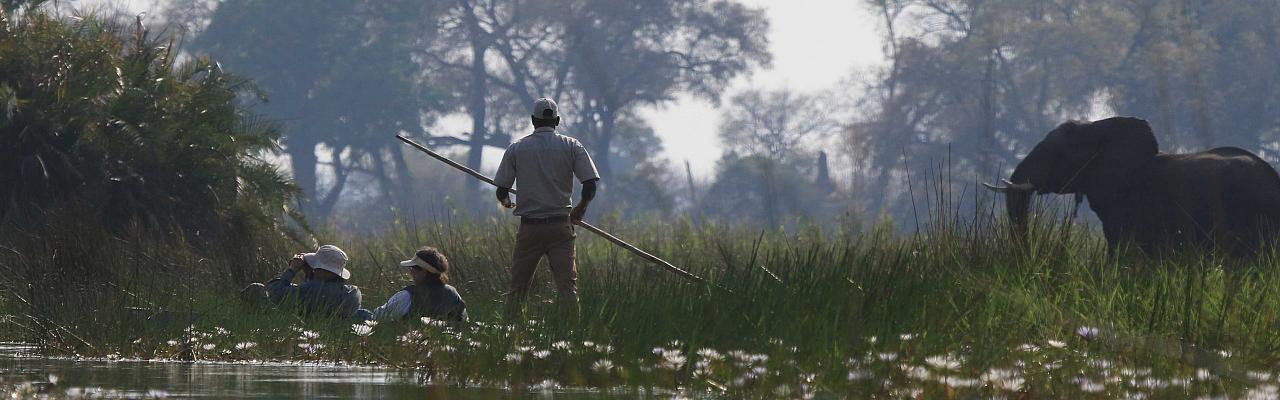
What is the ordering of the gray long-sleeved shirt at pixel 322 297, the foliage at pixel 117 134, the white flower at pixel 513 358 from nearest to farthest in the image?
1. the white flower at pixel 513 358
2. the gray long-sleeved shirt at pixel 322 297
3. the foliage at pixel 117 134

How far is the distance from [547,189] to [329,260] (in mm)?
1288

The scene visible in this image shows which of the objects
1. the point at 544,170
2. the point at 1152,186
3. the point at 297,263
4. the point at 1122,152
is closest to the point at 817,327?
the point at 544,170

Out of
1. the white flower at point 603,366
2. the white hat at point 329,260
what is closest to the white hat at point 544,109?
the white hat at point 329,260

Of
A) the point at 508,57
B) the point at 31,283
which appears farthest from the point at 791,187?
the point at 31,283

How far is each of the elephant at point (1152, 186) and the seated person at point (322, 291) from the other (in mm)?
5699

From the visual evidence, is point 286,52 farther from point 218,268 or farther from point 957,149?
point 218,268

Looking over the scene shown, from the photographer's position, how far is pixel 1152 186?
52.7ft

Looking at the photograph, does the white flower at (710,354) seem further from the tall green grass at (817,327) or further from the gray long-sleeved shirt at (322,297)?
the gray long-sleeved shirt at (322,297)

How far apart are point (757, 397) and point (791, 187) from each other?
52112mm

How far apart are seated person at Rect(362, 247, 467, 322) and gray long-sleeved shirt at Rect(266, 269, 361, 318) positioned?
0.16 m

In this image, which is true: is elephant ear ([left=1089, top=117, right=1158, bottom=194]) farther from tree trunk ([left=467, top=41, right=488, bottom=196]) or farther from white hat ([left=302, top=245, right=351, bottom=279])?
tree trunk ([left=467, top=41, right=488, bottom=196])

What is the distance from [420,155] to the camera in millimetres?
75562

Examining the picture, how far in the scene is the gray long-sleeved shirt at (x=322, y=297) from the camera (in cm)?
1031

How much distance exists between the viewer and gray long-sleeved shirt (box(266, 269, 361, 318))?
10.3 meters
